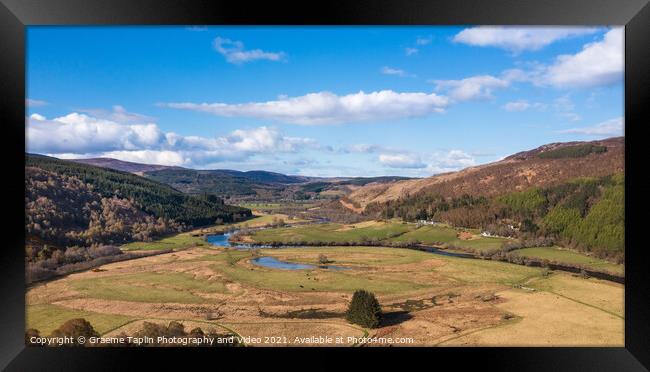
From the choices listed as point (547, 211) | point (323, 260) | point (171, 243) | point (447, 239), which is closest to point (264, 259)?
point (323, 260)

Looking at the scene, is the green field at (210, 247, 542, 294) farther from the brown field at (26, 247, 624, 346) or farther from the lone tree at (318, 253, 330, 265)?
the lone tree at (318, 253, 330, 265)

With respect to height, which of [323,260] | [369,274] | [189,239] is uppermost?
[189,239]

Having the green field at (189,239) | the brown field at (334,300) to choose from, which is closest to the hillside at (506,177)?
the green field at (189,239)

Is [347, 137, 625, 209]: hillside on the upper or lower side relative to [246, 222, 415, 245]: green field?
upper

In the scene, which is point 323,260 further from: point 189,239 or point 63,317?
point 63,317

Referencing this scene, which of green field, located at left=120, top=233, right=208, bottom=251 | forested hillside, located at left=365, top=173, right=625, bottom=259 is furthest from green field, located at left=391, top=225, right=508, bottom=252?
green field, located at left=120, top=233, right=208, bottom=251
